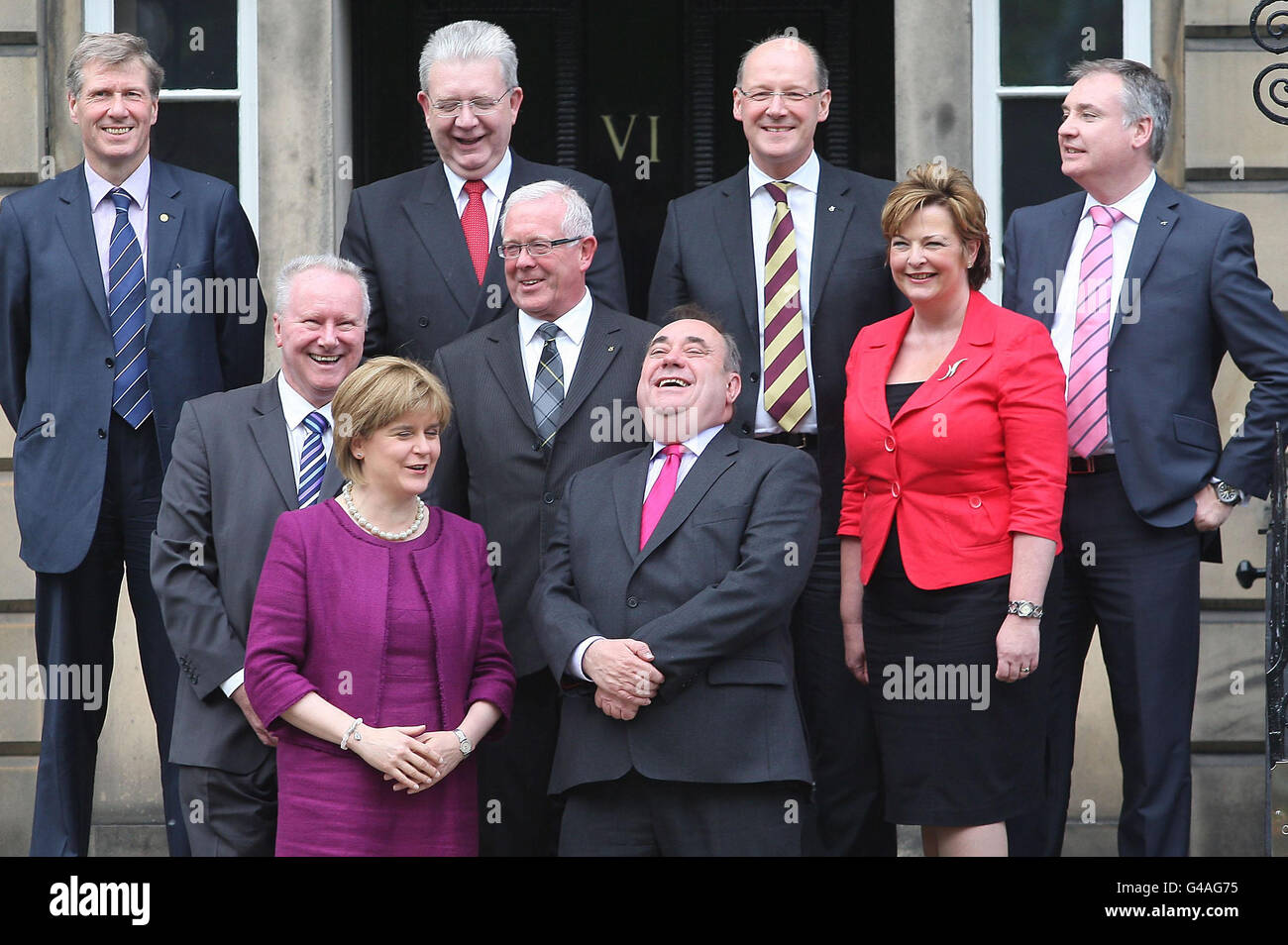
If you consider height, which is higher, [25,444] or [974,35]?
[974,35]

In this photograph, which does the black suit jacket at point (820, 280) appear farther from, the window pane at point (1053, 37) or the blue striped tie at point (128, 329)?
the window pane at point (1053, 37)

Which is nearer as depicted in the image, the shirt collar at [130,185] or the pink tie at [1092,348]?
the pink tie at [1092,348]

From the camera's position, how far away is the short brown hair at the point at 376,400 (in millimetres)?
4156

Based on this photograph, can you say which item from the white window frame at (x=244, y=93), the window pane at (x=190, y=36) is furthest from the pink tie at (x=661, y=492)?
the window pane at (x=190, y=36)

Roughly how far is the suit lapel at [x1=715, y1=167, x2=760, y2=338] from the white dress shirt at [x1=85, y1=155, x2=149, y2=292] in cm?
176

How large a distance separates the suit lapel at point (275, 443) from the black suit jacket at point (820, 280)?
1181mm

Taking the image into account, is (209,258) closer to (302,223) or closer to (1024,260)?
(302,223)

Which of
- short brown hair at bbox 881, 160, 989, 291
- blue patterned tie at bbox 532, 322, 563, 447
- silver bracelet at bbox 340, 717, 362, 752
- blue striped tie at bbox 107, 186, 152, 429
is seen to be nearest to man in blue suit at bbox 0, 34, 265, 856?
blue striped tie at bbox 107, 186, 152, 429

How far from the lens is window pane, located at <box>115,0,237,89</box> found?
6750mm

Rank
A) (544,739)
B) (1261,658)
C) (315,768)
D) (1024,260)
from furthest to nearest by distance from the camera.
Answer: (1261,658), (1024,260), (544,739), (315,768)

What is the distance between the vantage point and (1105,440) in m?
4.90

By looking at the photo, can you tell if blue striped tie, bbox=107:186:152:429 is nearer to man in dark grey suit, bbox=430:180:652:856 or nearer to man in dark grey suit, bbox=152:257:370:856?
man in dark grey suit, bbox=152:257:370:856

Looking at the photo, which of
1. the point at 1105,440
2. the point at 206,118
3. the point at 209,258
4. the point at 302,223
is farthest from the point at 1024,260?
the point at 206,118
